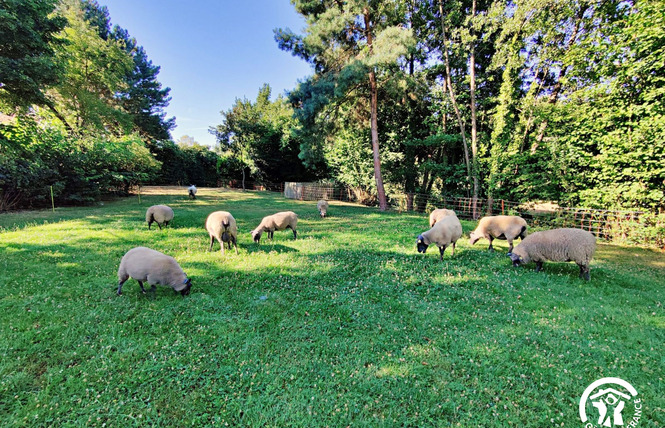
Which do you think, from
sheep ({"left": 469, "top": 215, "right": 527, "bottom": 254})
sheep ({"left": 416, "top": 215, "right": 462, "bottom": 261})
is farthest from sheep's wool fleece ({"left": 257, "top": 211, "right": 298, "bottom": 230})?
sheep ({"left": 469, "top": 215, "right": 527, "bottom": 254})

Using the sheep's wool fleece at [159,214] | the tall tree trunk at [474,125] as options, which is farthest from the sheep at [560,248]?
the sheep's wool fleece at [159,214]

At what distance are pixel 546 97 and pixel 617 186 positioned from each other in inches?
208

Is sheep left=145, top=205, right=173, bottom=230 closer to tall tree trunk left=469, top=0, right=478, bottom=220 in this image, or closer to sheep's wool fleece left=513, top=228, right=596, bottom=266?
sheep's wool fleece left=513, top=228, right=596, bottom=266

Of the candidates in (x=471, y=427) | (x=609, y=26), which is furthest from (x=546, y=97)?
(x=471, y=427)

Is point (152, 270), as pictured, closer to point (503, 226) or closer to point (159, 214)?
point (159, 214)

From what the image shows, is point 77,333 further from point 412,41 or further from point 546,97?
point 546,97

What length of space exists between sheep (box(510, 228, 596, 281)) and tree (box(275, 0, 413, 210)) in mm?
10938

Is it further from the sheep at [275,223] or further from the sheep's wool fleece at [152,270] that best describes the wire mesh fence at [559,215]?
the sheep's wool fleece at [152,270]

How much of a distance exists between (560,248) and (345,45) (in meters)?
15.8

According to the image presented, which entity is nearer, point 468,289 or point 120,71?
point 468,289

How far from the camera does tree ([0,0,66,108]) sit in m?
11.1

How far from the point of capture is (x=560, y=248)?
6.14 m

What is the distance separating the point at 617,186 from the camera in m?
9.84

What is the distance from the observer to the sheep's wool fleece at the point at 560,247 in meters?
5.92
